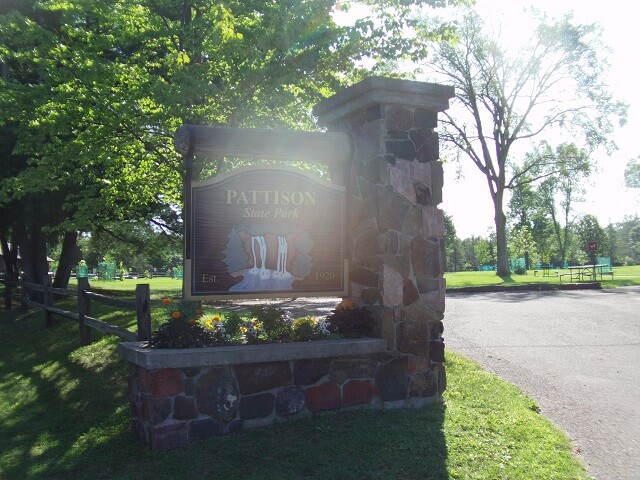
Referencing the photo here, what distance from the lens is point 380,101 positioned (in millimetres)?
5961

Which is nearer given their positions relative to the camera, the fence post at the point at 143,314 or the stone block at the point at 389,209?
the stone block at the point at 389,209

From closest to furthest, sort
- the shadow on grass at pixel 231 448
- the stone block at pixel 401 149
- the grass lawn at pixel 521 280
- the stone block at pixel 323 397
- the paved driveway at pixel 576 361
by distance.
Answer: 1. the shadow on grass at pixel 231 448
2. the paved driveway at pixel 576 361
3. the stone block at pixel 323 397
4. the stone block at pixel 401 149
5. the grass lawn at pixel 521 280

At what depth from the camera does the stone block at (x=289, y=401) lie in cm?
535

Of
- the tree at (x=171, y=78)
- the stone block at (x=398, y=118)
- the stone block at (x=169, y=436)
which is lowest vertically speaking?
the stone block at (x=169, y=436)

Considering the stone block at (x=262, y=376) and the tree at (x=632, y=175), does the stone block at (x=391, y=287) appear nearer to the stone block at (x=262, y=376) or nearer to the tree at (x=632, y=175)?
the stone block at (x=262, y=376)

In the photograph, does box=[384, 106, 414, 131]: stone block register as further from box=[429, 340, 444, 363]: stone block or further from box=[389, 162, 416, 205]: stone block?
box=[429, 340, 444, 363]: stone block

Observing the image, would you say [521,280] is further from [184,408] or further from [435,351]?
[184,408]

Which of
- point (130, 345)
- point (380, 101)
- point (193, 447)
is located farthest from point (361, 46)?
point (193, 447)

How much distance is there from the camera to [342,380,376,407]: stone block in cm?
564

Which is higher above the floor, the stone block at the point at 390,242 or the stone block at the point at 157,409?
the stone block at the point at 390,242

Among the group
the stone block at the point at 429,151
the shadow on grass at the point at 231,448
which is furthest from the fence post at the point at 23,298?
the stone block at the point at 429,151

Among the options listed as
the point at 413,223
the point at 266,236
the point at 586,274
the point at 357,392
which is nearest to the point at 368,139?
the point at 413,223

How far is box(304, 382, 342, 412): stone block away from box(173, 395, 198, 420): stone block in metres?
1.03

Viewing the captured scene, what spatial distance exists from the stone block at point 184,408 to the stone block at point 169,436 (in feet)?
0.20
